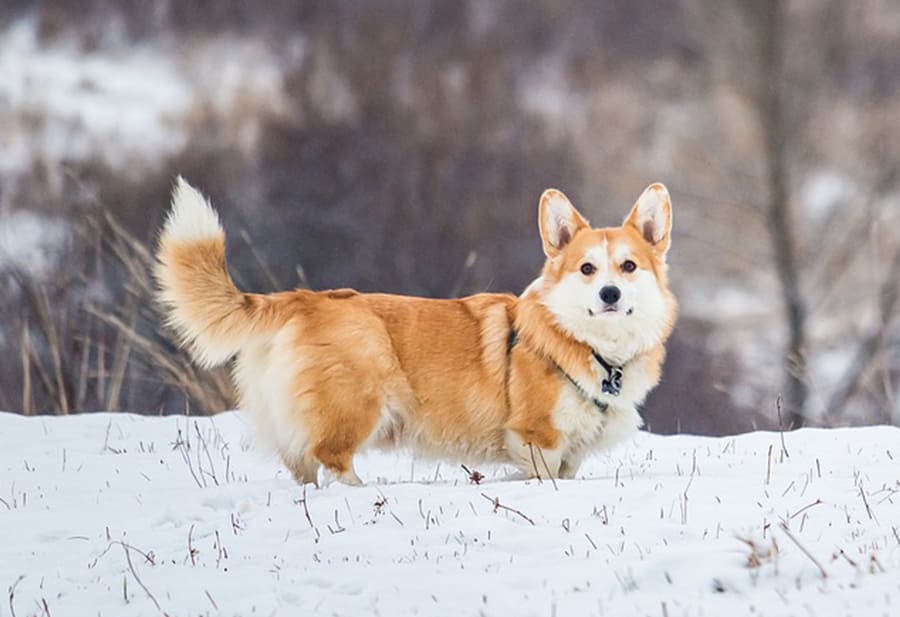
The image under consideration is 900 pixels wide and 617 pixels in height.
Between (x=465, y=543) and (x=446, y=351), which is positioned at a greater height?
(x=446, y=351)

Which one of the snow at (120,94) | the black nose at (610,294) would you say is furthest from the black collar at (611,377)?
the snow at (120,94)

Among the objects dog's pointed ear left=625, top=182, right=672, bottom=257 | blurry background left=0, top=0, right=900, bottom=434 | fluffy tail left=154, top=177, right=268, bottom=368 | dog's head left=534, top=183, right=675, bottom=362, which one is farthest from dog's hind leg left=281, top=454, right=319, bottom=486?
blurry background left=0, top=0, right=900, bottom=434

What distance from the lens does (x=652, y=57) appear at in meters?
16.9

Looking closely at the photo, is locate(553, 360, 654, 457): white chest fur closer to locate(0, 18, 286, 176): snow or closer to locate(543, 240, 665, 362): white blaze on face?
locate(543, 240, 665, 362): white blaze on face

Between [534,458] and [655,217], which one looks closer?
[534,458]

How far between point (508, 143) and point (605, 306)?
1250 cm

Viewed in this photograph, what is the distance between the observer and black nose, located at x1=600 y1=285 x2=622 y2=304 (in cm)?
570

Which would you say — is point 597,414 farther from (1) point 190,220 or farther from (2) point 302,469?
(1) point 190,220

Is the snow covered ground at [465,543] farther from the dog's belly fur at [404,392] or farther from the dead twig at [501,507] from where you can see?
the dog's belly fur at [404,392]

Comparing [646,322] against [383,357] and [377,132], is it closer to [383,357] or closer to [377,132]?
[383,357]

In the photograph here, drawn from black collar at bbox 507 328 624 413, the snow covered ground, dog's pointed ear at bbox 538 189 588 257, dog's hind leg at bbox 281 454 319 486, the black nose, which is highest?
dog's pointed ear at bbox 538 189 588 257

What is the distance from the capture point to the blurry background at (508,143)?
15.2m

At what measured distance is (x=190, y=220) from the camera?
220 inches

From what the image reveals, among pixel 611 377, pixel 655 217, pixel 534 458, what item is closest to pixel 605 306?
pixel 611 377
